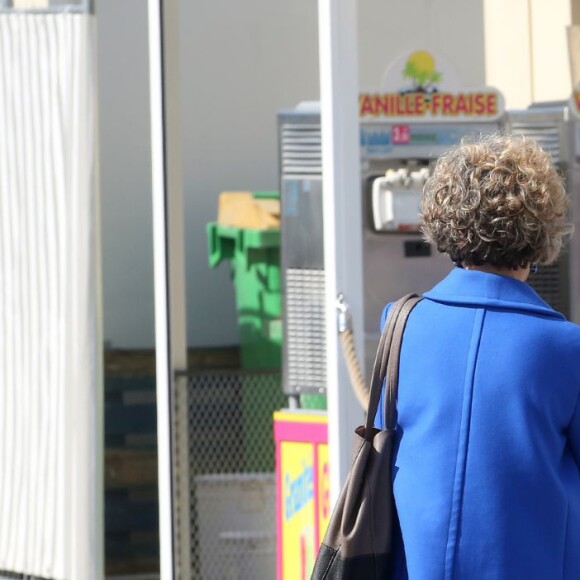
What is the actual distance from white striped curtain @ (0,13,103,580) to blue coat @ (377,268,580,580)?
1.82 m

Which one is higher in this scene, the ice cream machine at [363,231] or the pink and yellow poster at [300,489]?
the ice cream machine at [363,231]

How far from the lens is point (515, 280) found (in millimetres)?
1841

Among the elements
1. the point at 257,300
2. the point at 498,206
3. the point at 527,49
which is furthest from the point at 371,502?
the point at 527,49

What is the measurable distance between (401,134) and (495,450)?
6.22 feet

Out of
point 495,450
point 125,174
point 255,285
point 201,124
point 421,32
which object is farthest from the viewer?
point 201,124

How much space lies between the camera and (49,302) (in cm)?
348

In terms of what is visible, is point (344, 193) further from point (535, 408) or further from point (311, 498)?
point (535, 408)

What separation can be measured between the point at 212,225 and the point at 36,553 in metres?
1.47

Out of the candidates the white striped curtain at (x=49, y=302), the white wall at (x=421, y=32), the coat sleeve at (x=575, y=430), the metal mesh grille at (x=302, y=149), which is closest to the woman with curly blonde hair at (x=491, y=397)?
the coat sleeve at (x=575, y=430)

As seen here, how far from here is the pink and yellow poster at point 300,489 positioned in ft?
11.0

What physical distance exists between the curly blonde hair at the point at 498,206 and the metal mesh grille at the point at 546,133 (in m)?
1.79

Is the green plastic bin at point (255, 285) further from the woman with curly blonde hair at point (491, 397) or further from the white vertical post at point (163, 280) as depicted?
the woman with curly blonde hair at point (491, 397)

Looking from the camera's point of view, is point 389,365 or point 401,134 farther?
point 401,134

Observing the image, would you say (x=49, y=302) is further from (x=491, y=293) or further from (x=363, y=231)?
(x=491, y=293)
